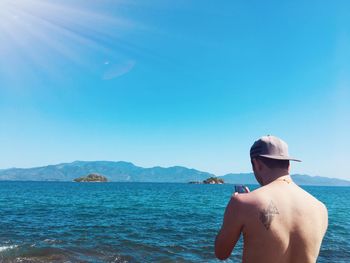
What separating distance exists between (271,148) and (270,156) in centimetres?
10

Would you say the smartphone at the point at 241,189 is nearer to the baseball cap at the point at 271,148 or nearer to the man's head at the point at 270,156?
the man's head at the point at 270,156

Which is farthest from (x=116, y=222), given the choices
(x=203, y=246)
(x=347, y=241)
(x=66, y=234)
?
(x=347, y=241)

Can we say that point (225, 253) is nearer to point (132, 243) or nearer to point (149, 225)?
point (132, 243)

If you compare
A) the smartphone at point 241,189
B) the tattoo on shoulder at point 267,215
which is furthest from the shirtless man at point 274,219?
the smartphone at point 241,189

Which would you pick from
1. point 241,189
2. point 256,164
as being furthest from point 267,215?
point 241,189

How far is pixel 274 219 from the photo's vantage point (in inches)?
133

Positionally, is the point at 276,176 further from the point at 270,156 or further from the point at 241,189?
the point at 241,189

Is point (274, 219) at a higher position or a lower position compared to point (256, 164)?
lower

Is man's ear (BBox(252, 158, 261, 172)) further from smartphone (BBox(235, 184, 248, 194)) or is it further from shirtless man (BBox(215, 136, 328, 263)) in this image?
smartphone (BBox(235, 184, 248, 194))

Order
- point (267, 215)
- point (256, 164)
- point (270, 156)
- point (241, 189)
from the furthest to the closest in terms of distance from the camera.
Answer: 1. point (241, 189)
2. point (256, 164)
3. point (270, 156)
4. point (267, 215)

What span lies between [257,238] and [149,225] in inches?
920

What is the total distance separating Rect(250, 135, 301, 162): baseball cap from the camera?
3623 millimetres

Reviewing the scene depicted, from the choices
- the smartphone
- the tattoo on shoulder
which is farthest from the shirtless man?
the smartphone

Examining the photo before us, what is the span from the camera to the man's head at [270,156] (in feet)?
11.9
